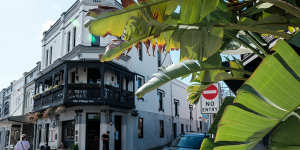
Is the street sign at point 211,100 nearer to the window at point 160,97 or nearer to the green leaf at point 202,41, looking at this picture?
the green leaf at point 202,41

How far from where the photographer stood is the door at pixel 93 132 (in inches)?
616

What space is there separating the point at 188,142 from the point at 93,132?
353 inches

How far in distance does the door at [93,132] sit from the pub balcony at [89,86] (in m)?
1.56

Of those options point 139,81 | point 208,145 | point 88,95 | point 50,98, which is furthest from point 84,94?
point 208,145

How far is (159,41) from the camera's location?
1906 mm

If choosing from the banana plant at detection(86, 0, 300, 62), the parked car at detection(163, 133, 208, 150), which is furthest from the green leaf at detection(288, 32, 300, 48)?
the parked car at detection(163, 133, 208, 150)

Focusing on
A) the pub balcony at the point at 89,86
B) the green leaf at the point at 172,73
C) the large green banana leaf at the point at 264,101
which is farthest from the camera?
the pub balcony at the point at 89,86

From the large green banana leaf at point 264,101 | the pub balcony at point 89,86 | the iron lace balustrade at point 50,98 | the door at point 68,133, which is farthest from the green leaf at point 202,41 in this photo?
the door at point 68,133

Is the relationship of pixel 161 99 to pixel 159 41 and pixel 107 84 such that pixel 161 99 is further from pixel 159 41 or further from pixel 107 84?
pixel 159 41

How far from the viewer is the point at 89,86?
1546 cm

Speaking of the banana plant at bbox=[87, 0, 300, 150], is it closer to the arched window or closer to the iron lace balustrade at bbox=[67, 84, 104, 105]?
the iron lace balustrade at bbox=[67, 84, 104, 105]

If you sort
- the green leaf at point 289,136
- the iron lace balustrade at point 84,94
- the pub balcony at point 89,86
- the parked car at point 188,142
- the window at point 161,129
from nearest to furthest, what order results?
1. the green leaf at point 289,136
2. the parked car at point 188,142
3. the iron lace balustrade at point 84,94
4. the pub balcony at point 89,86
5. the window at point 161,129

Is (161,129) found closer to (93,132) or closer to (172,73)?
(93,132)

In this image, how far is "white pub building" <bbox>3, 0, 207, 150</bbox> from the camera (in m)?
15.5
